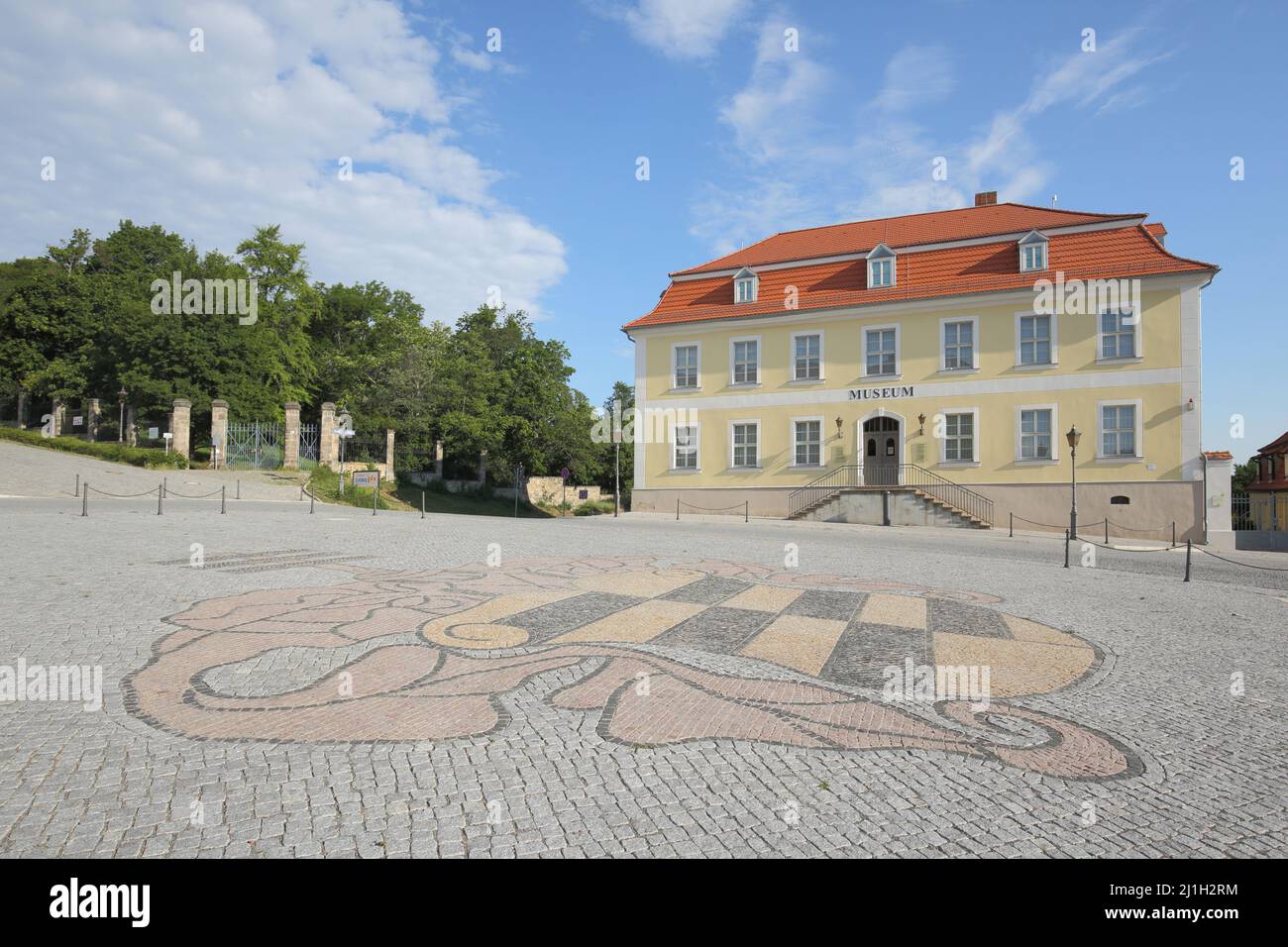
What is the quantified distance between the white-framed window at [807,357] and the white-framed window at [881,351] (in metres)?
1.80

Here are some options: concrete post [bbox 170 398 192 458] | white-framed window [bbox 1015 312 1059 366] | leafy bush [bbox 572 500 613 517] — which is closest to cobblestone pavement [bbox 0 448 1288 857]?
white-framed window [bbox 1015 312 1059 366]

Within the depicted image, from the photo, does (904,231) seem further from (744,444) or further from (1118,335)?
(744,444)

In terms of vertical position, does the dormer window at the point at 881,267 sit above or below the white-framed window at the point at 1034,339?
above

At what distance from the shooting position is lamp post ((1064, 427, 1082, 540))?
23453 millimetres

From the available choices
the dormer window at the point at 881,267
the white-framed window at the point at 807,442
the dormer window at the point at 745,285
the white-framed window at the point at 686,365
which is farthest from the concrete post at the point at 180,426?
the dormer window at the point at 881,267

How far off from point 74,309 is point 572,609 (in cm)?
5994

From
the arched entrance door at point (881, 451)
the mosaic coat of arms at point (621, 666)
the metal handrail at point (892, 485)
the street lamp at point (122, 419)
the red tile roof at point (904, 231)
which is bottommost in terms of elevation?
the mosaic coat of arms at point (621, 666)

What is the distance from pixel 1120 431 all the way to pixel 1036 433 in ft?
8.77

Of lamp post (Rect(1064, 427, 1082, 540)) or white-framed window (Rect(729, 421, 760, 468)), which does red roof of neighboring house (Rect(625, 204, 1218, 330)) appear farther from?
lamp post (Rect(1064, 427, 1082, 540))

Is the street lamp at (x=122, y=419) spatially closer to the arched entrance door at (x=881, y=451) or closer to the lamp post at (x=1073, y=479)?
the arched entrance door at (x=881, y=451)

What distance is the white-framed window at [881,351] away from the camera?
2842 cm

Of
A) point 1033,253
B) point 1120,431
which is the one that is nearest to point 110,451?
point 1033,253
